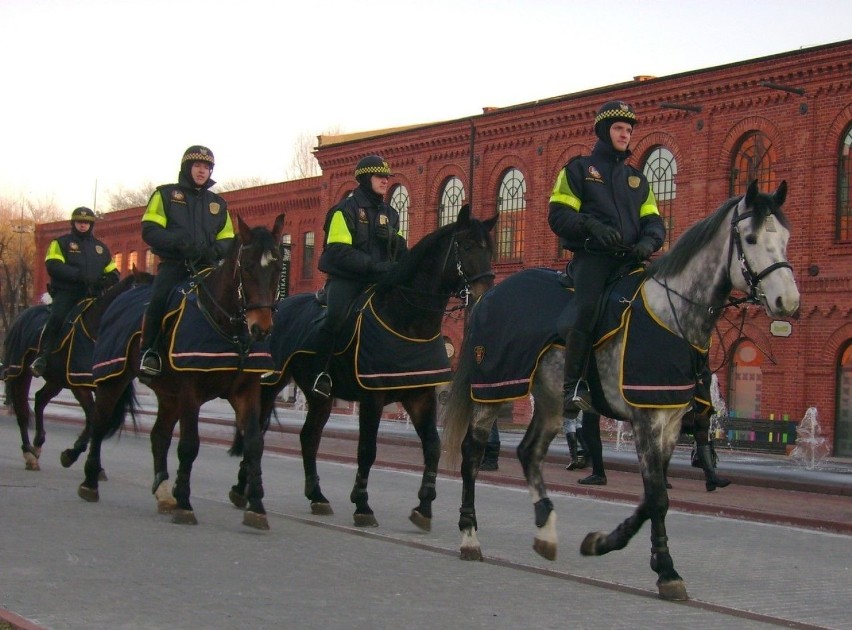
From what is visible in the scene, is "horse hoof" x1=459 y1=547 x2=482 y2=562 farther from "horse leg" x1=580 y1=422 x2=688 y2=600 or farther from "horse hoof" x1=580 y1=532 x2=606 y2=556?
"horse leg" x1=580 y1=422 x2=688 y2=600

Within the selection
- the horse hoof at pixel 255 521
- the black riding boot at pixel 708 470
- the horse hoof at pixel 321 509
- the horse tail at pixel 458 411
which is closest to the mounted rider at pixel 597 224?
the horse tail at pixel 458 411

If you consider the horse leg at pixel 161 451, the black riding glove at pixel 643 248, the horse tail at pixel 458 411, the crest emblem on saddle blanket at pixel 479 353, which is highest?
the black riding glove at pixel 643 248

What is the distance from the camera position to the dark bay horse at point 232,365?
10.5 meters

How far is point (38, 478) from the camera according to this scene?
14.4 metres

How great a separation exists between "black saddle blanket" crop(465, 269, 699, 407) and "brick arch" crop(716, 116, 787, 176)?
26.9 metres

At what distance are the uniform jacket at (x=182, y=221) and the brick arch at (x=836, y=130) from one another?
83.8ft

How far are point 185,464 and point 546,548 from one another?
3580 mm

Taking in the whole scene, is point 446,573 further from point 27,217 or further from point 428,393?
point 27,217

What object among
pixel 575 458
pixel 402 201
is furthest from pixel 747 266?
pixel 402 201

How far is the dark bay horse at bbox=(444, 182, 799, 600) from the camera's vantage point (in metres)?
8.16

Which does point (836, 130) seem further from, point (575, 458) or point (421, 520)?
point (421, 520)

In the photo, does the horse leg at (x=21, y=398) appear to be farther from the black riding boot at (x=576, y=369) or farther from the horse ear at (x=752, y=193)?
the horse ear at (x=752, y=193)

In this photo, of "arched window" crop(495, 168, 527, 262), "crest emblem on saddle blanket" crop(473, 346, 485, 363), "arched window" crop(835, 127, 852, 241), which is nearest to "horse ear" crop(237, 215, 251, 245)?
"crest emblem on saddle blanket" crop(473, 346, 485, 363)

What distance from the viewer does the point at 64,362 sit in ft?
49.5
